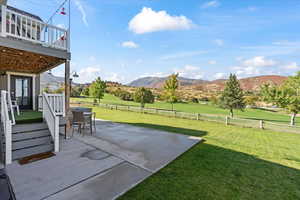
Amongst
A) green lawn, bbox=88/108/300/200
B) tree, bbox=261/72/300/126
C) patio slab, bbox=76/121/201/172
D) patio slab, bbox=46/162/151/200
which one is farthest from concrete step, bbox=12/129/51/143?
tree, bbox=261/72/300/126

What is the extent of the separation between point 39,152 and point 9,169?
34.8 inches

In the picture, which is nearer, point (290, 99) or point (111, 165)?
point (111, 165)

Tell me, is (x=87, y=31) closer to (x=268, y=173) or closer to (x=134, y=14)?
(x=134, y=14)

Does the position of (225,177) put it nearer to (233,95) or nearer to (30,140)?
(30,140)

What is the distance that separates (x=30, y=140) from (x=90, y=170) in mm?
2323

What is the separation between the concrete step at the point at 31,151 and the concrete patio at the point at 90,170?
1.09 ft

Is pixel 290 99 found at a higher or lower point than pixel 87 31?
lower

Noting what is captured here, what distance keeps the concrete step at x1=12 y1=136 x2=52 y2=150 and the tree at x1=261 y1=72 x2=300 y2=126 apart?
15.8 meters

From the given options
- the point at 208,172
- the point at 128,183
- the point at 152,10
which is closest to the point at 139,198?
the point at 128,183

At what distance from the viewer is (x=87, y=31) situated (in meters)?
10.1

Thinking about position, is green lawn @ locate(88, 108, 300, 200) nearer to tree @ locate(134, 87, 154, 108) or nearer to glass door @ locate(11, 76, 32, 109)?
glass door @ locate(11, 76, 32, 109)

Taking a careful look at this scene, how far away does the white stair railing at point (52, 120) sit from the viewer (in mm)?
4051

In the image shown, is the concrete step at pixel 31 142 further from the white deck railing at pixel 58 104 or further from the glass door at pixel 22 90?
the glass door at pixel 22 90

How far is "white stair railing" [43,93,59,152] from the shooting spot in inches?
159
